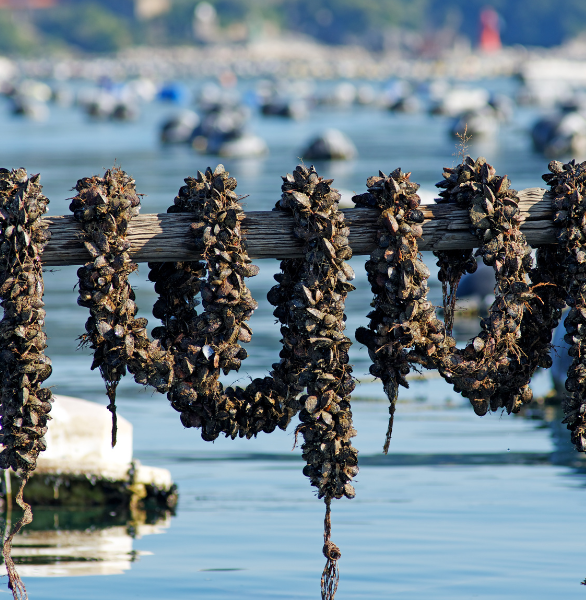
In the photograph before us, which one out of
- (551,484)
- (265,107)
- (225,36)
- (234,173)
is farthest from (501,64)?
(551,484)

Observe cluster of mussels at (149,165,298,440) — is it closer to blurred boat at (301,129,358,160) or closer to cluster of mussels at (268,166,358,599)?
cluster of mussels at (268,166,358,599)

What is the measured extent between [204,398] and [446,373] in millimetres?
1141

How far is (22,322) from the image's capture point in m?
4.86

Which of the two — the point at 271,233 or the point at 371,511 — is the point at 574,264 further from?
the point at 371,511

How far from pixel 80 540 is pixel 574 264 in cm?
387

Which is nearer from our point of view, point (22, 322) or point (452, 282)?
point (22, 322)

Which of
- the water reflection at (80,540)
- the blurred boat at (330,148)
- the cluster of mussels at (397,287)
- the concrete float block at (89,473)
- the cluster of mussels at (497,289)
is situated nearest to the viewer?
the cluster of mussels at (397,287)

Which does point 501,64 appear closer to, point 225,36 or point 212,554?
point 225,36

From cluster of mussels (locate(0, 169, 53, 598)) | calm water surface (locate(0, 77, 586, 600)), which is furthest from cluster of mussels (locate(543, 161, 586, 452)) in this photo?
cluster of mussels (locate(0, 169, 53, 598))

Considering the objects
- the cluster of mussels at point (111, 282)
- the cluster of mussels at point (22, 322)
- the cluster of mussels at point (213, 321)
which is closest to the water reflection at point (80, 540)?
the cluster of mussels at point (22, 322)

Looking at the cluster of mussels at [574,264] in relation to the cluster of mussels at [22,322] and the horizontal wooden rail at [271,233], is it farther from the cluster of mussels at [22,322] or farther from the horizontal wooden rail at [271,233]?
the cluster of mussels at [22,322]

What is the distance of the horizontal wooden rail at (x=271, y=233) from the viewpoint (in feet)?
16.3

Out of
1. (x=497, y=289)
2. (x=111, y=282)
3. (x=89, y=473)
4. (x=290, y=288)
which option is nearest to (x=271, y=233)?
(x=290, y=288)

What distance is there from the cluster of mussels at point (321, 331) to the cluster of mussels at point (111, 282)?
66 centimetres
